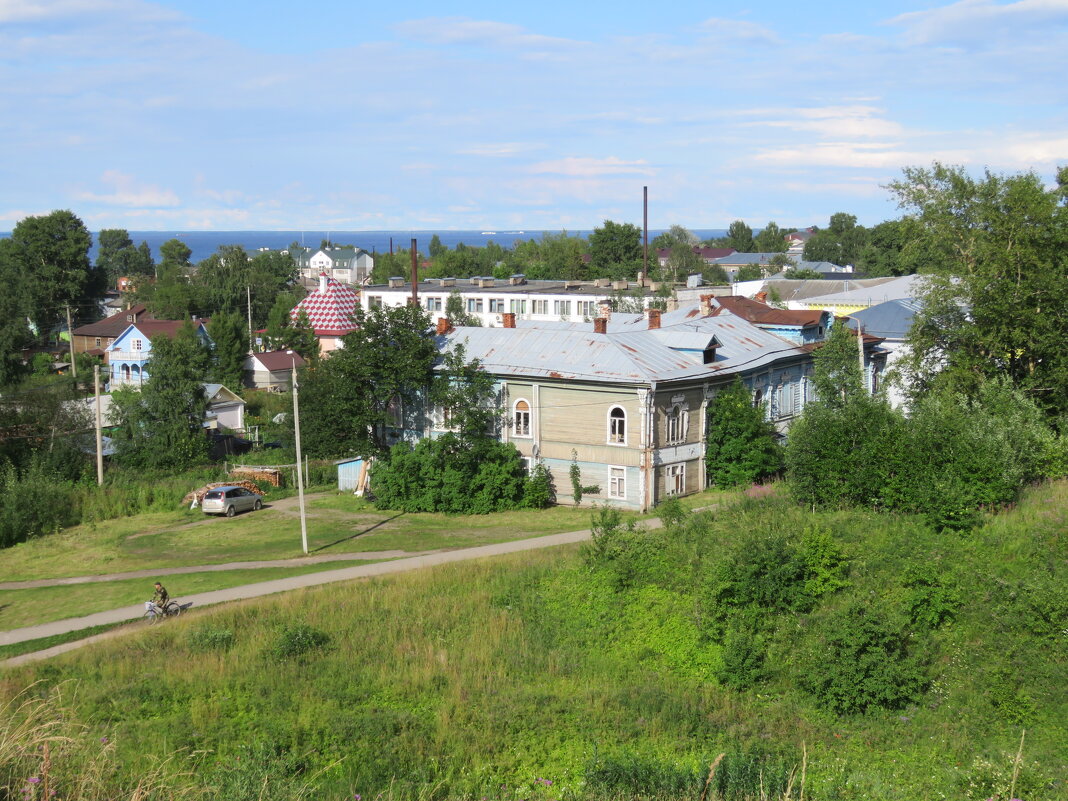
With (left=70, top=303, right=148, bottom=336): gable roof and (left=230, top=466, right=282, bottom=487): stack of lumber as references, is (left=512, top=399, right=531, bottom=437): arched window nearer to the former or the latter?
(left=230, top=466, right=282, bottom=487): stack of lumber

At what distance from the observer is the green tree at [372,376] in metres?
38.4

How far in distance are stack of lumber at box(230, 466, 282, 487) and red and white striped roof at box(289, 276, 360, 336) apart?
140 feet

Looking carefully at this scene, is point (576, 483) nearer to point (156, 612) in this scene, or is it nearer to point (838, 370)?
point (838, 370)

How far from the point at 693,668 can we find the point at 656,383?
56.3 feet

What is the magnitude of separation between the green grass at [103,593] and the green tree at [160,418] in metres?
16.4

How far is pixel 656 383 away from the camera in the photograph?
35500 millimetres

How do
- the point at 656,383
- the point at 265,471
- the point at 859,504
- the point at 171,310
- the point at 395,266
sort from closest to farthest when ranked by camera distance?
the point at 859,504 < the point at 656,383 < the point at 265,471 < the point at 171,310 < the point at 395,266

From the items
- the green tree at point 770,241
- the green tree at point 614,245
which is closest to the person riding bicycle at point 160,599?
the green tree at point 614,245

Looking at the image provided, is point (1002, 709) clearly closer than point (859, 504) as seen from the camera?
Yes

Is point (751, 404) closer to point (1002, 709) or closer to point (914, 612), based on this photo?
point (914, 612)

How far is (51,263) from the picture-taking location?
92.2m

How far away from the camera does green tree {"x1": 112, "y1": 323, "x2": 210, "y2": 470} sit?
44.8 metres

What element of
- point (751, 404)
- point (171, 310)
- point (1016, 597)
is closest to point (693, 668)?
point (1016, 597)

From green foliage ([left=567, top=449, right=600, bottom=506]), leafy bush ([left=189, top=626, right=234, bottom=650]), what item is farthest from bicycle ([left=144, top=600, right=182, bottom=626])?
green foliage ([left=567, top=449, right=600, bottom=506])
